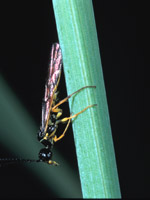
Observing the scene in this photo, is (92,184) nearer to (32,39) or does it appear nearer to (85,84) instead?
(85,84)

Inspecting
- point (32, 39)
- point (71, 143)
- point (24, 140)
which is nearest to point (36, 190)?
point (71, 143)

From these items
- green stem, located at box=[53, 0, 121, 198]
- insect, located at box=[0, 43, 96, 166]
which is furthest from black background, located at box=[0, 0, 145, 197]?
green stem, located at box=[53, 0, 121, 198]

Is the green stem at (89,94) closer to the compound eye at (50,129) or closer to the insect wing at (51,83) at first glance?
the insect wing at (51,83)

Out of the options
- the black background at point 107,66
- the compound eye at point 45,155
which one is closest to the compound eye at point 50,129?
the compound eye at point 45,155

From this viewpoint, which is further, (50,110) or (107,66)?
(107,66)

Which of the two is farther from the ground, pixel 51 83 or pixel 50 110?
pixel 51 83

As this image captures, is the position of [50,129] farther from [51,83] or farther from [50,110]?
[51,83]

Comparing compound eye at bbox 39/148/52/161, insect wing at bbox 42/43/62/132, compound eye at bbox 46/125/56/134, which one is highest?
insect wing at bbox 42/43/62/132

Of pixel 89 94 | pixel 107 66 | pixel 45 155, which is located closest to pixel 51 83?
pixel 45 155

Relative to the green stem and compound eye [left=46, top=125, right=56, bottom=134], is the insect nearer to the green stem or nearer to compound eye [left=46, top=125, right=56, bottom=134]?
compound eye [left=46, top=125, right=56, bottom=134]
